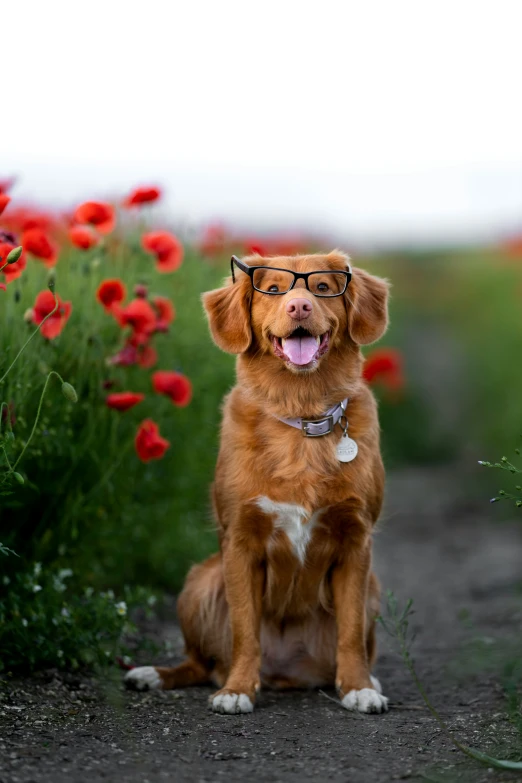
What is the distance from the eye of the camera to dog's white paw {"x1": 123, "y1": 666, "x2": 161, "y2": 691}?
4086 millimetres

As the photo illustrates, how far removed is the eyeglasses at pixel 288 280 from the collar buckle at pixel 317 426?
18.1 inches

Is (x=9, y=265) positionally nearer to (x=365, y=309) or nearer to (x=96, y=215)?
(x=96, y=215)

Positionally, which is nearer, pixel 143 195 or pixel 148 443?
pixel 148 443

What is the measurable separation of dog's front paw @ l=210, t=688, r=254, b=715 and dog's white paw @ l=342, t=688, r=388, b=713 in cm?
34

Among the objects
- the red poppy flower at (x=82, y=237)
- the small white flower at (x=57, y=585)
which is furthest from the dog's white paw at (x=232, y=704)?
the red poppy flower at (x=82, y=237)

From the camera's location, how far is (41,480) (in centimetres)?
445

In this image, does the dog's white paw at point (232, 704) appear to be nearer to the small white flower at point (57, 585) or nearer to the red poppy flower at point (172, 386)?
the small white flower at point (57, 585)

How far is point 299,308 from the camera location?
12.2 ft

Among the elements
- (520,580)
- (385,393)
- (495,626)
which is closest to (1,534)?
(495,626)

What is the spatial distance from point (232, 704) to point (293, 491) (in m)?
0.77

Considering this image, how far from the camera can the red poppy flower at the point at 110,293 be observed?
4270 millimetres

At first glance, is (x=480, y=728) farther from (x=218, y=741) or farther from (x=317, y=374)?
(x=317, y=374)

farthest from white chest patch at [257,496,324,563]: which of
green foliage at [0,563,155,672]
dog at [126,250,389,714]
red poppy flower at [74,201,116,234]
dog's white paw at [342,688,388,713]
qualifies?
red poppy flower at [74,201,116,234]

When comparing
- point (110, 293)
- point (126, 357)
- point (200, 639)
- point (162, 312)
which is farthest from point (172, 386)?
point (200, 639)
